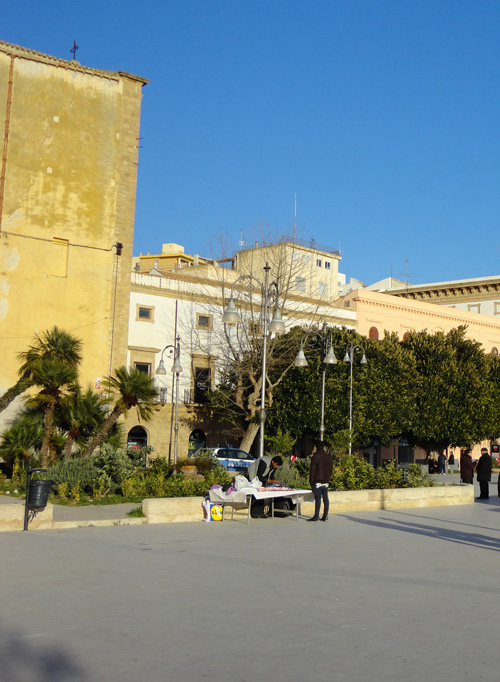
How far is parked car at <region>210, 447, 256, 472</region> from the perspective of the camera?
3486cm

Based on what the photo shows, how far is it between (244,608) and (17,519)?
733 cm

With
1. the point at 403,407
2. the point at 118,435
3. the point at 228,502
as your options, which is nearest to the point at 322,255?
the point at 403,407

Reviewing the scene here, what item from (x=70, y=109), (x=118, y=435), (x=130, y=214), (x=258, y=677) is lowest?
(x=258, y=677)

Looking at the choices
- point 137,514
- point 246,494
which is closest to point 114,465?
point 137,514

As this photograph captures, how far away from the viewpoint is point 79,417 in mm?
23375

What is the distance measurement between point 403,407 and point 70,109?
23483 mm

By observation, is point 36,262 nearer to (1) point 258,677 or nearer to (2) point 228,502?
(2) point 228,502

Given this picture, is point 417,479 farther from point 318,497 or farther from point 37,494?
point 37,494

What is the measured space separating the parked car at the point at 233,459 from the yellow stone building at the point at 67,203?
21.2 feet

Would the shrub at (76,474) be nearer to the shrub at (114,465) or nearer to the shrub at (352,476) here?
the shrub at (114,465)

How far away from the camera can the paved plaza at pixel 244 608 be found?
237 inches

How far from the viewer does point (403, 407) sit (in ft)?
151

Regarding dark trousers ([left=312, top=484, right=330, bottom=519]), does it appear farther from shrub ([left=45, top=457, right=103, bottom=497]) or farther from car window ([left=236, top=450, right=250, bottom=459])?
car window ([left=236, top=450, right=250, bottom=459])

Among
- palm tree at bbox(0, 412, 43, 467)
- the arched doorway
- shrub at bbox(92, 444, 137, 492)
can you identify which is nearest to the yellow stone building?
the arched doorway
